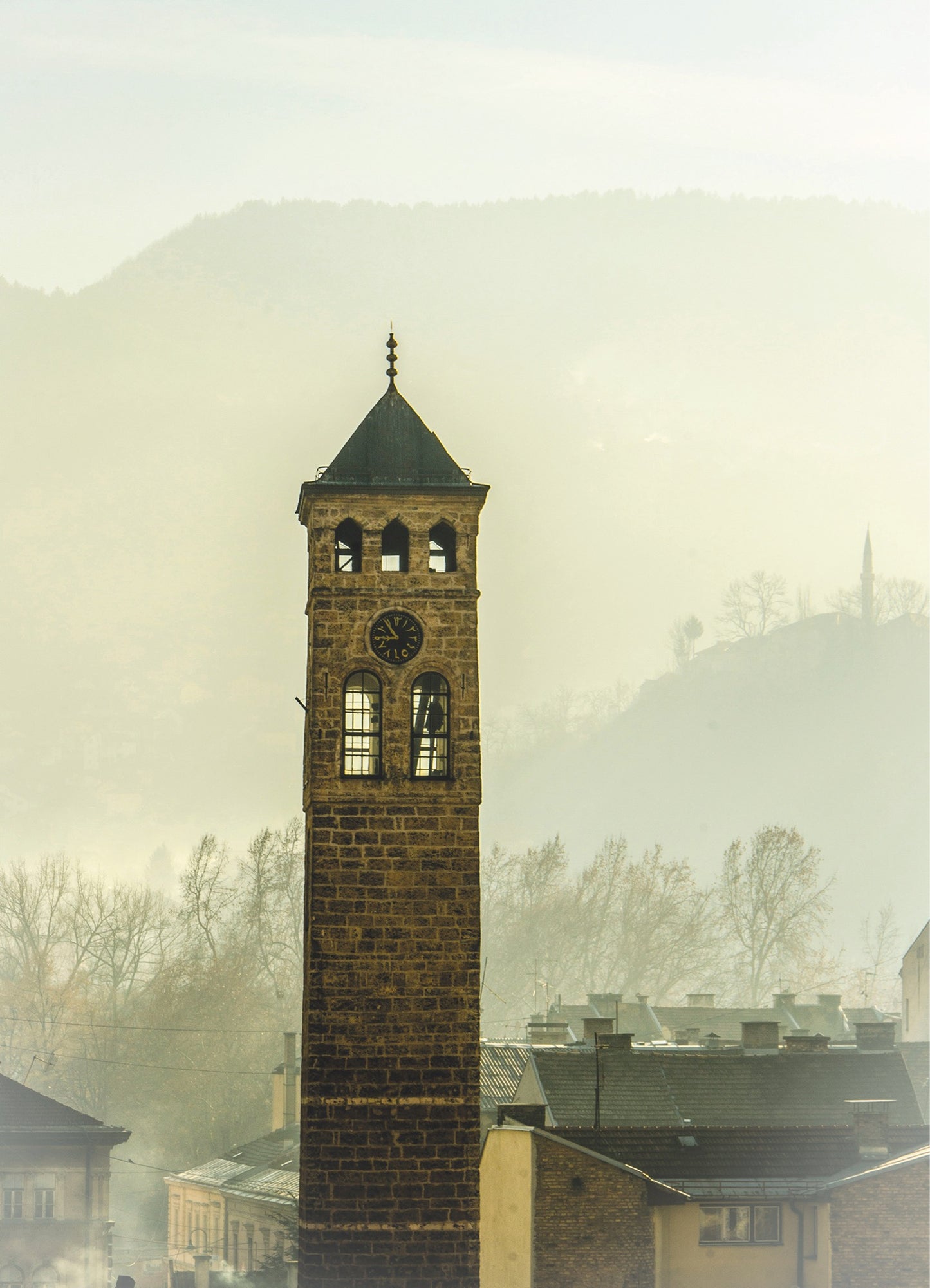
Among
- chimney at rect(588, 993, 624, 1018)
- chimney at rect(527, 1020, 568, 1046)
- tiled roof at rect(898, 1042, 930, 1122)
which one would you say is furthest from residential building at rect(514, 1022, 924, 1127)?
chimney at rect(588, 993, 624, 1018)

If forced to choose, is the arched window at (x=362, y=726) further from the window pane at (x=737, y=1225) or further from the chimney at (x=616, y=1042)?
the chimney at (x=616, y=1042)

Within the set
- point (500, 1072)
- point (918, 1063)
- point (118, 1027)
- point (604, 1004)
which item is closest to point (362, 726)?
point (500, 1072)

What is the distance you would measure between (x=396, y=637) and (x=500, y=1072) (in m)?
31.7

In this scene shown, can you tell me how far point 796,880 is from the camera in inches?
6122

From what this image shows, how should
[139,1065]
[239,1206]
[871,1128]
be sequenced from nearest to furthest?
1. [871,1128]
2. [239,1206]
3. [139,1065]

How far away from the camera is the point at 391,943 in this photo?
3325 cm

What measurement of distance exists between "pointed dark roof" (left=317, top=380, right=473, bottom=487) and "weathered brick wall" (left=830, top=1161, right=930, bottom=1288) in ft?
87.1

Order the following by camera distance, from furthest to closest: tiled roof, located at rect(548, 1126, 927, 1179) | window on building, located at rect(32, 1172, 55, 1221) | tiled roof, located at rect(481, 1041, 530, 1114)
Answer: window on building, located at rect(32, 1172, 55, 1221), tiled roof, located at rect(481, 1041, 530, 1114), tiled roof, located at rect(548, 1126, 927, 1179)

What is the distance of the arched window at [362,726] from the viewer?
112ft

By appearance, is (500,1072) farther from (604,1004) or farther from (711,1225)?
(604,1004)

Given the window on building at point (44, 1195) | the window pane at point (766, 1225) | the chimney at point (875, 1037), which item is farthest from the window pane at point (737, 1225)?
the window on building at point (44, 1195)

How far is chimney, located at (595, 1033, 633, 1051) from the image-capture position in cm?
5828

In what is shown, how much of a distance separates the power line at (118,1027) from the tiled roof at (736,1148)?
181 feet

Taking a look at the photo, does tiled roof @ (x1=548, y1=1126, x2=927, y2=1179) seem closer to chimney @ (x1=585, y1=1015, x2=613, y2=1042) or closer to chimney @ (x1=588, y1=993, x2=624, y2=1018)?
chimney @ (x1=585, y1=1015, x2=613, y2=1042)
